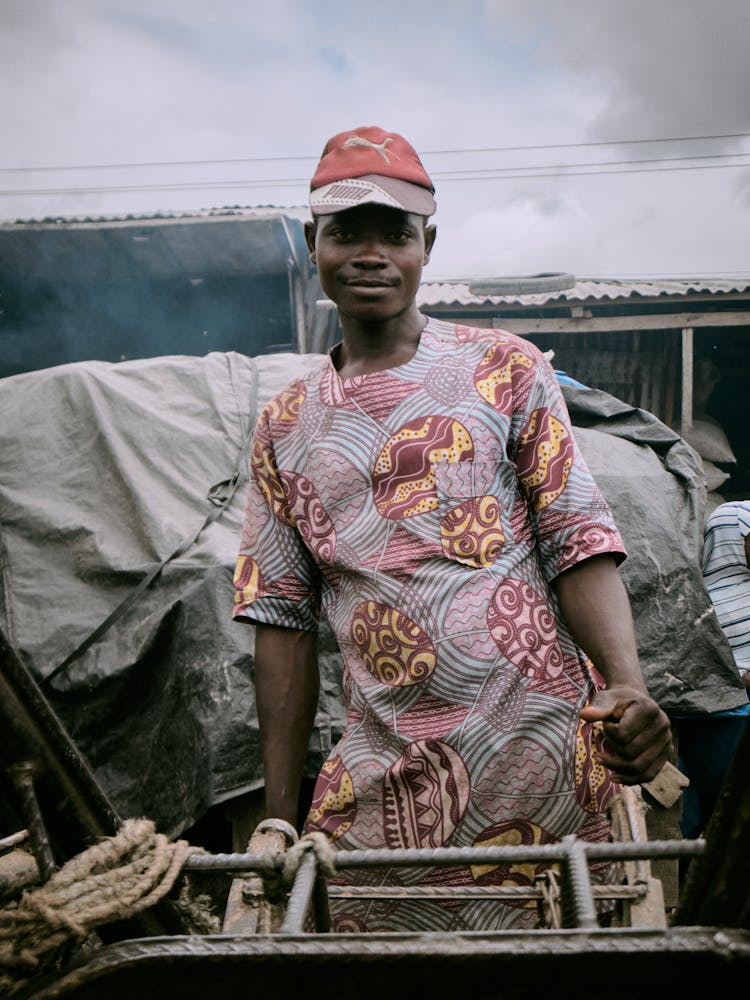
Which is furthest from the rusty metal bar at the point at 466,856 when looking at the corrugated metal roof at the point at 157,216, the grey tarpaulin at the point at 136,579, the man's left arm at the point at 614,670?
the corrugated metal roof at the point at 157,216

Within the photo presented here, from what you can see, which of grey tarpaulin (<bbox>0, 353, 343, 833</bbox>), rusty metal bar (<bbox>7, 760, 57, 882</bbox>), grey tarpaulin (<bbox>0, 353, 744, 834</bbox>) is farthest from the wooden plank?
rusty metal bar (<bbox>7, 760, 57, 882</bbox>)

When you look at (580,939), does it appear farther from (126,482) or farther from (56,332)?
(56,332)

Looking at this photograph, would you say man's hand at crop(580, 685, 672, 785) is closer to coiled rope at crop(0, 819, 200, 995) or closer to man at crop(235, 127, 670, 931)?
man at crop(235, 127, 670, 931)

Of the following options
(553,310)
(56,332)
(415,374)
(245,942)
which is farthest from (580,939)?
(553,310)

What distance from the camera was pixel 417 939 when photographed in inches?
24.9

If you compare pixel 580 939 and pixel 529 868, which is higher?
pixel 580 939

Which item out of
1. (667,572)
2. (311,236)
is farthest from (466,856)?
(667,572)

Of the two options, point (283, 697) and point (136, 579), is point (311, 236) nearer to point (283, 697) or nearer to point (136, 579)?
point (283, 697)

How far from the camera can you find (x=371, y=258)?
5.58ft

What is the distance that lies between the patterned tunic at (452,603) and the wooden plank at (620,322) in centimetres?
687

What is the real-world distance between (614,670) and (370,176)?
1.04 metres

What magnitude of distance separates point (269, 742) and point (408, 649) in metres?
0.46

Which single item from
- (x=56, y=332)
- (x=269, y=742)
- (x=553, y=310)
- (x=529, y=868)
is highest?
(x=553, y=310)

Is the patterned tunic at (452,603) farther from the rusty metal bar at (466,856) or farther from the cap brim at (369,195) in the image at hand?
the rusty metal bar at (466,856)
